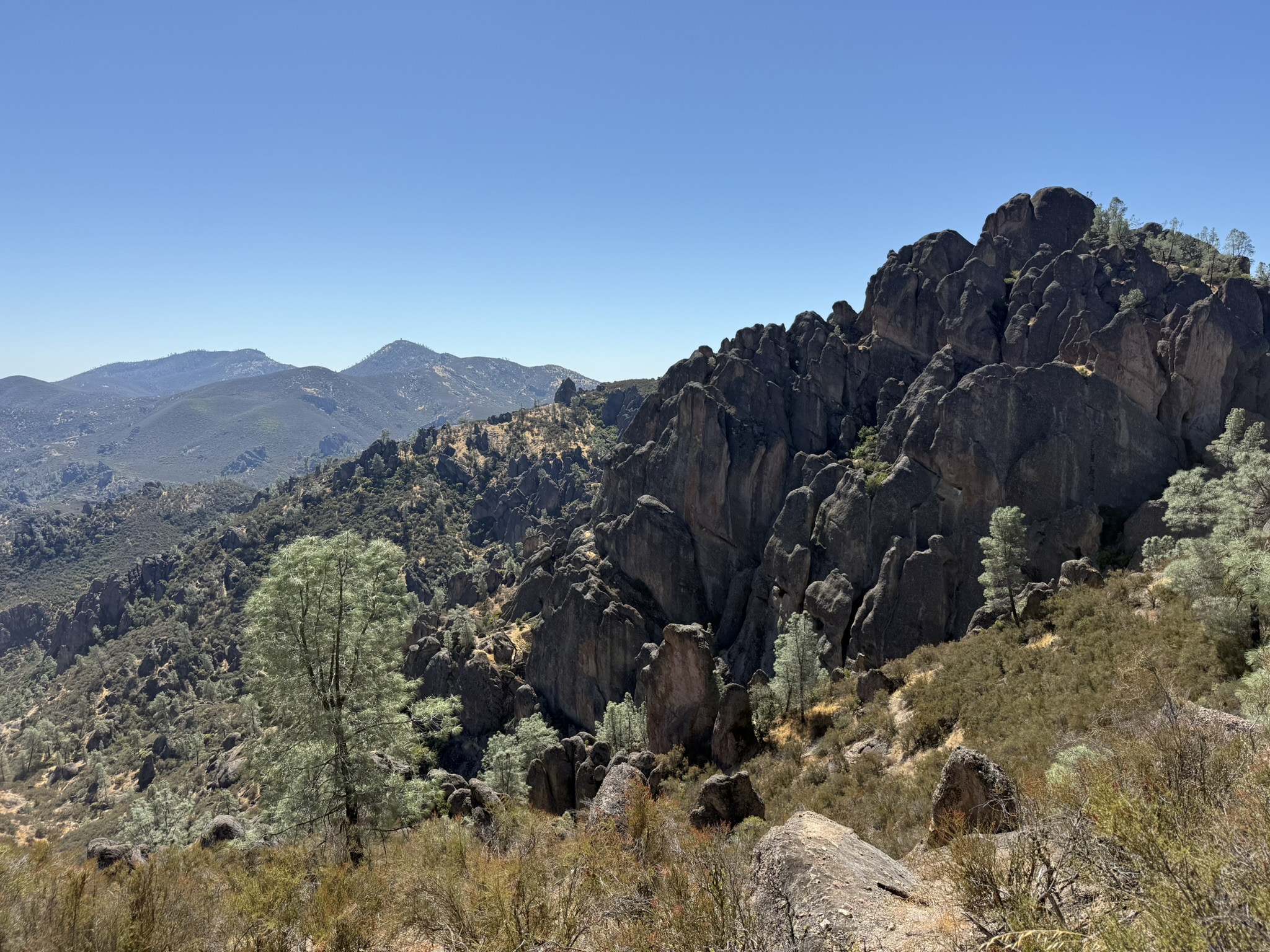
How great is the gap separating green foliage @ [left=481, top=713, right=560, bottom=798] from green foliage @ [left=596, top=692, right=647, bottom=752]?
372 centimetres

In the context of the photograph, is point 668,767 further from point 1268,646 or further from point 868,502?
point 868,502

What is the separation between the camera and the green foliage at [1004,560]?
112 feet

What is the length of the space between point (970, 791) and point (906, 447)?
1715 inches

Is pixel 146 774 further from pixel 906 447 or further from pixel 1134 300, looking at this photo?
pixel 1134 300

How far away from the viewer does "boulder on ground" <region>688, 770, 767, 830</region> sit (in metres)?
16.9

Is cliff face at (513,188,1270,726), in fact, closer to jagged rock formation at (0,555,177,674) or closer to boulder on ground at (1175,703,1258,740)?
boulder on ground at (1175,703,1258,740)

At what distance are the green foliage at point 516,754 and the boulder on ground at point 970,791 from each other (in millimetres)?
23178

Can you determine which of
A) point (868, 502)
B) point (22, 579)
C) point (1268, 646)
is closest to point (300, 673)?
point (1268, 646)

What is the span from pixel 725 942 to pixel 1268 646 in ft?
57.2

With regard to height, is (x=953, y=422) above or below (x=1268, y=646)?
above

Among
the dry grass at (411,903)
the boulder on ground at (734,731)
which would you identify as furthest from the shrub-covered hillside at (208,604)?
the dry grass at (411,903)

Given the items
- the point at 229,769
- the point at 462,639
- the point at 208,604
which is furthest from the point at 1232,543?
the point at 208,604

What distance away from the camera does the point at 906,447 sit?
168ft

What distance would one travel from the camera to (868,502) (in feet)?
165
